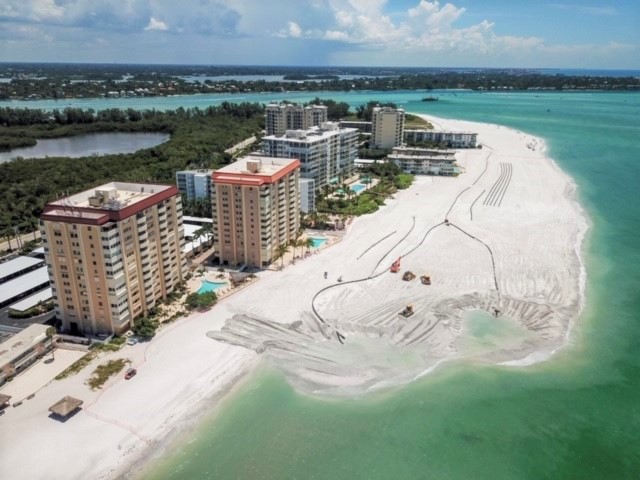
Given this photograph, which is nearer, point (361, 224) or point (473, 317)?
point (473, 317)

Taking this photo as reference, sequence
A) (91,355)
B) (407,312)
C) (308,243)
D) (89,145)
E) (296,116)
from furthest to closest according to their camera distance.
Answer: (89,145) → (296,116) → (308,243) → (407,312) → (91,355)

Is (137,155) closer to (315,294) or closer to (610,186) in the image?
(315,294)

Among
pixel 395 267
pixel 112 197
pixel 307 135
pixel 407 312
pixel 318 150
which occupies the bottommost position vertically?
pixel 407 312

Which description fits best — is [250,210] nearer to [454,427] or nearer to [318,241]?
[318,241]

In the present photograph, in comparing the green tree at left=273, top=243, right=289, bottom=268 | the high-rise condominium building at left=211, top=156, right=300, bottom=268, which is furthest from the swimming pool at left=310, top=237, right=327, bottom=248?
the high-rise condominium building at left=211, top=156, right=300, bottom=268

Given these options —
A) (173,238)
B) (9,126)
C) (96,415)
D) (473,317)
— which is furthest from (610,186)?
(9,126)

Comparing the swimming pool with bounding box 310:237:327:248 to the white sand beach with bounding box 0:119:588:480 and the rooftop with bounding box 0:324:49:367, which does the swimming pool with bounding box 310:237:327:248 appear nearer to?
the white sand beach with bounding box 0:119:588:480

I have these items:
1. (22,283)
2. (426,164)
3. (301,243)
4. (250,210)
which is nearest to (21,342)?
(22,283)
